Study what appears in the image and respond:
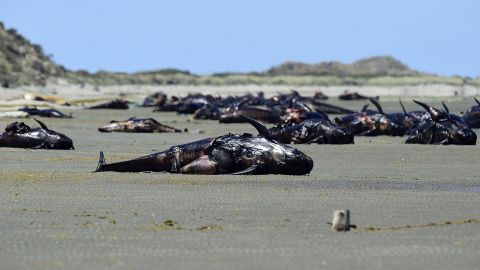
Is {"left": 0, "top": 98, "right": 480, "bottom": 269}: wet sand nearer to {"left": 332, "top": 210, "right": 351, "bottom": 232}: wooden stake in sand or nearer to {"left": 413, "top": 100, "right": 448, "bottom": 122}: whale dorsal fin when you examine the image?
{"left": 332, "top": 210, "right": 351, "bottom": 232}: wooden stake in sand

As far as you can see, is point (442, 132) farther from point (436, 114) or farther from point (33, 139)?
point (33, 139)

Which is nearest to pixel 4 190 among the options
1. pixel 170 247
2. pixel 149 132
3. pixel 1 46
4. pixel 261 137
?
pixel 261 137

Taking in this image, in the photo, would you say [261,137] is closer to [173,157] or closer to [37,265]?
[173,157]

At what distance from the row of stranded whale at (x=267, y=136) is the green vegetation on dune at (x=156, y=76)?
115ft

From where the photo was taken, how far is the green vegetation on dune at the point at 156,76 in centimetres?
7062

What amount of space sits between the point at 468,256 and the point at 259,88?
269 feet

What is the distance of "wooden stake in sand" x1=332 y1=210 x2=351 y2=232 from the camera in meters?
7.81

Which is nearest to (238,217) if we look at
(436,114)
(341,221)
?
(341,221)

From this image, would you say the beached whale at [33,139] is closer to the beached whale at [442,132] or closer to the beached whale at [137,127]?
the beached whale at [442,132]

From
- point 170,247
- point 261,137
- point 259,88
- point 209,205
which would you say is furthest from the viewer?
point 259,88

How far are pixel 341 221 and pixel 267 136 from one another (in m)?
5.02

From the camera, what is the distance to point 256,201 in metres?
9.98

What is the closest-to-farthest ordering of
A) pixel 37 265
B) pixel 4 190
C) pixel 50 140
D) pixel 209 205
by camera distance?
pixel 37 265 → pixel 209 205 → pixel 4 190 → pixel 50 140

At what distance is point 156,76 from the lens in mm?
106625
